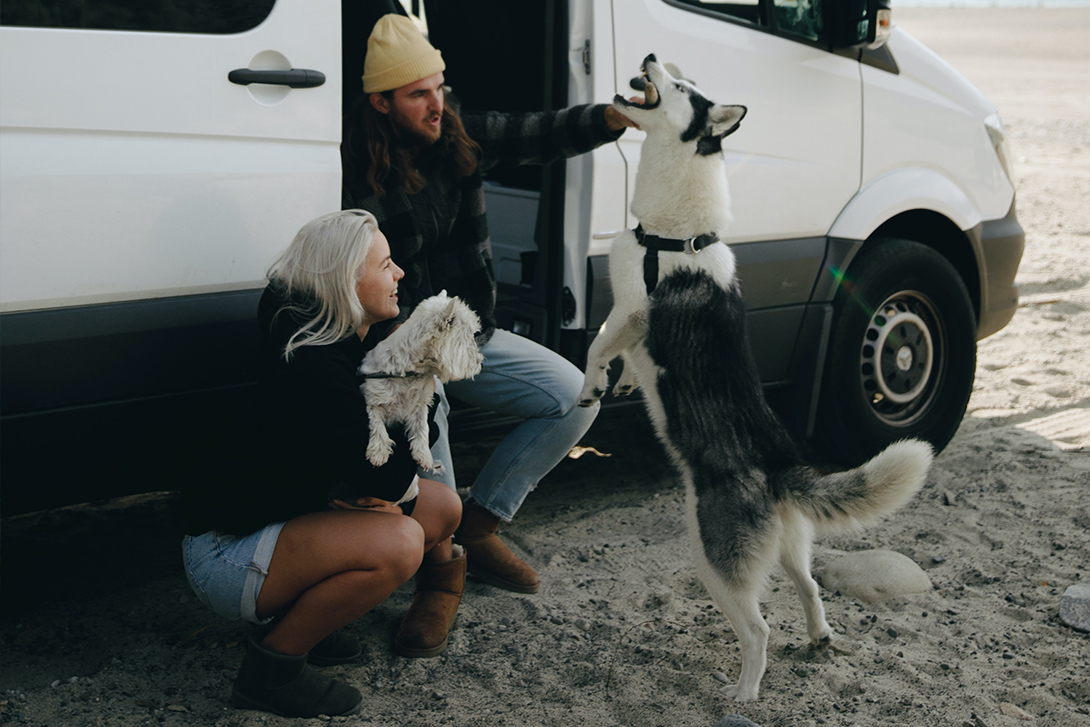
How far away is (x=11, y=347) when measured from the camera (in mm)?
2338

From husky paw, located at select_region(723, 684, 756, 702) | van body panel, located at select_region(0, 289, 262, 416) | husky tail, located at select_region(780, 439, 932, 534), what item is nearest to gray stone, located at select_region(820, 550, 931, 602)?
husky tail, located at select_region(780, 439, 932, 534)

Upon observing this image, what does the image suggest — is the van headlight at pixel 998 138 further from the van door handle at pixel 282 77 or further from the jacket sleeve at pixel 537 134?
the van door handle at pixel 282 77

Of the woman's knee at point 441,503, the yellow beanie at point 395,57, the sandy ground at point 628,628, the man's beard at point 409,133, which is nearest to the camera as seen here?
the sandy ground at point 628,628

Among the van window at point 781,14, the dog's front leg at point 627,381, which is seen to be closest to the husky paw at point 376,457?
the dog's front leg at point 627,381

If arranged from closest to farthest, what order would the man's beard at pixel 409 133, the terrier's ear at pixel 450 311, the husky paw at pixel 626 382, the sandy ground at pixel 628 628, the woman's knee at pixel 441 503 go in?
1. the terrier's ear at pixel 450 311
2. the sandy ground at pixel 628 628
3. the woman's knee at pixel 441 503
4. the man's beard at pixel 409 133
5. the husky paw at pixel 626 382

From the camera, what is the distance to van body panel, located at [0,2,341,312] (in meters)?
2.30

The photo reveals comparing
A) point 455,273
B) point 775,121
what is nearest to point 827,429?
point 775,121

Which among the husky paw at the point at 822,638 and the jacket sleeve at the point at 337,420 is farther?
the husky paw at the point at 822,638

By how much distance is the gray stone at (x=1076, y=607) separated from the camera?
2.91 metres

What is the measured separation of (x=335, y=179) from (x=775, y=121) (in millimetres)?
1696

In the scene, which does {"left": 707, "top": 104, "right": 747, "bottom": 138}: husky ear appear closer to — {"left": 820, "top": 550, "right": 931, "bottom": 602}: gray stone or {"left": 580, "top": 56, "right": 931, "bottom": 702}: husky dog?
{"left": 580, "top": 56, "right": 931, "bottom": 702}: husky dog

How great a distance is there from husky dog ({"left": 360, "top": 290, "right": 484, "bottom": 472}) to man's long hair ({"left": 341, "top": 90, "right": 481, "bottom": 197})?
73cm

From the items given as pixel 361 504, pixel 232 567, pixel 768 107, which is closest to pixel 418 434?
pixel 361 504

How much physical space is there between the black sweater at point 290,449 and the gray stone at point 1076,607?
2.12 meters
